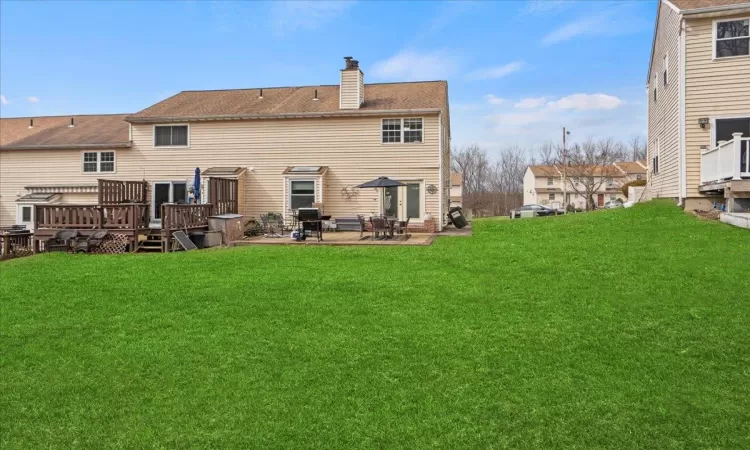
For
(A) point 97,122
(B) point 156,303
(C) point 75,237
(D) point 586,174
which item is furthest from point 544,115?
(B) point 156,303

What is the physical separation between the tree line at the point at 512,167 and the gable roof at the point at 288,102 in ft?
91.2

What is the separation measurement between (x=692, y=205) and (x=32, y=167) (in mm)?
25227

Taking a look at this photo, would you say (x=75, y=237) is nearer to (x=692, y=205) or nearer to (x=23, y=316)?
(x=23, y=316)

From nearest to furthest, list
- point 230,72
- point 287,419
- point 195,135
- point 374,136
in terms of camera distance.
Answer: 1. point 287,419
2. point 374,136
3. point 195,135
4. point 230,72

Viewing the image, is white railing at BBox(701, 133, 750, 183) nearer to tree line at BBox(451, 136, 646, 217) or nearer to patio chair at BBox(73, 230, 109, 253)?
patio chair at BBox(73, 230, 109, 253)

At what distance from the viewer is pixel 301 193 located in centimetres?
1925

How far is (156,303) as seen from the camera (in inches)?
292

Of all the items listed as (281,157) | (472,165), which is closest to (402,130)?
(281,157)

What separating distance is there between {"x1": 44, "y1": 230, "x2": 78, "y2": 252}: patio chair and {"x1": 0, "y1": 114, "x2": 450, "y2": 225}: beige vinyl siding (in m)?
6.17

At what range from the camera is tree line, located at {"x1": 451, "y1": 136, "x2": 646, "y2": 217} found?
4741 cm

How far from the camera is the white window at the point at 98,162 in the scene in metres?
21.0

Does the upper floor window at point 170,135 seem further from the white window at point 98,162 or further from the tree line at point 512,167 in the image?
the tree line at point 512,167

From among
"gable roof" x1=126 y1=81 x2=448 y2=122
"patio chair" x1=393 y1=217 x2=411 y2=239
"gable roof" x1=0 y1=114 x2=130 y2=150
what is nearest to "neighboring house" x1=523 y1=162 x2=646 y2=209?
"gable roof" x1=126 y1=81 x2=448 y2=122

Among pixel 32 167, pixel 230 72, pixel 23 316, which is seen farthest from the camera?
pixel 230 72
